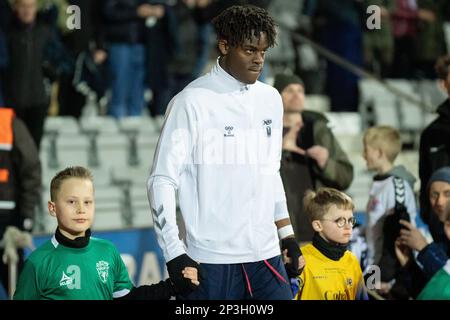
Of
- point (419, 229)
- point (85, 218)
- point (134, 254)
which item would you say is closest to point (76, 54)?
point (134, 254)

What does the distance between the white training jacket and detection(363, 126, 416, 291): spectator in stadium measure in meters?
2.29

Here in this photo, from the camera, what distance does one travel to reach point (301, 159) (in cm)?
749

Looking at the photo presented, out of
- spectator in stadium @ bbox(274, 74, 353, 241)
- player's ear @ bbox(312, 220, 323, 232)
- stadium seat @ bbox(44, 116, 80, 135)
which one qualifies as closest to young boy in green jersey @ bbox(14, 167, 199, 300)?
player's ear @ bbox(312, 220, 323, 232)

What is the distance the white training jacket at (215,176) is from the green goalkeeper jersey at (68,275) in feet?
1.65

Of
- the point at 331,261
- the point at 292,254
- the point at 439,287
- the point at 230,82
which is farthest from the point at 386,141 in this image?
the point at 230,82

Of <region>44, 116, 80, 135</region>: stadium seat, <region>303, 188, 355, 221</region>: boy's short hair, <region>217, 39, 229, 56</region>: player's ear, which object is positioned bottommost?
<region>303, 188, 355, 221</region>: boy's short hair

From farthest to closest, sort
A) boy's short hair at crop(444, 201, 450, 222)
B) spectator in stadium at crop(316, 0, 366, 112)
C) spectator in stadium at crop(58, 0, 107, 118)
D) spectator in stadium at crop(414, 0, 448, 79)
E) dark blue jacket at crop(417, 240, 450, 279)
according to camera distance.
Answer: spectator in stadium at crop(414, 0, 448, 79) → spectator in stadium at crop(316, 0, 366, 112) → spectator in stadium at crop(58, 0, 107, 118) → dark blue jacket at crop(417, 240, 450, 279) → boy's short hair at crop(444, 201, 450, 222)

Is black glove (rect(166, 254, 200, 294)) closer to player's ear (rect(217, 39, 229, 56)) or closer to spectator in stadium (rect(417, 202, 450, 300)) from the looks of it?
player's ear (rect(217, 39, 229, 56))

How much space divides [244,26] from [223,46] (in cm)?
12

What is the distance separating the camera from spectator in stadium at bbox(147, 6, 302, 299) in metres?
5.71
